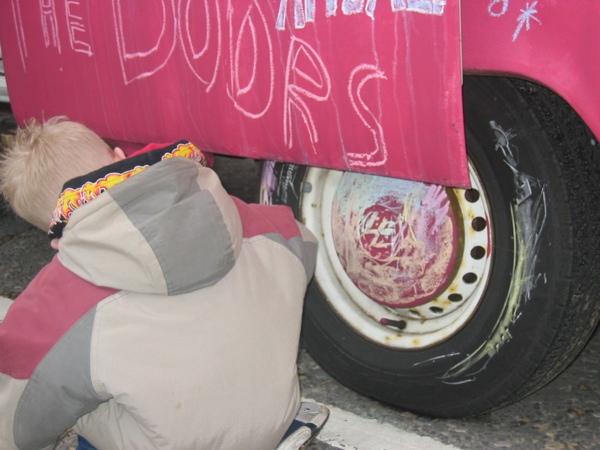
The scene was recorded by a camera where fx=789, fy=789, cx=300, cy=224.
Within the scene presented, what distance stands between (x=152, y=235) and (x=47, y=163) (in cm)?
44

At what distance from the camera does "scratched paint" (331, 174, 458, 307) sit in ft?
6.93

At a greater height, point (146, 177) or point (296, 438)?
point (146, 177)

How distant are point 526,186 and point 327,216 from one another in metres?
0.69

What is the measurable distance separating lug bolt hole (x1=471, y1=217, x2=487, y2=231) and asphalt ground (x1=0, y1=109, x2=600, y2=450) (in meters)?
0.60

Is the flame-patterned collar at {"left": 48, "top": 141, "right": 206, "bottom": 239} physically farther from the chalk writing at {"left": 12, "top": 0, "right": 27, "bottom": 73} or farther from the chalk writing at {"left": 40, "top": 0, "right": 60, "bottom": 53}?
the chalk writing at {"left": 12, "top": 0, "right": 27, "bottom": 73}

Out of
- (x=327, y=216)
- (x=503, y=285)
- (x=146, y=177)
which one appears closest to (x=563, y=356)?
(x=503, y=285)

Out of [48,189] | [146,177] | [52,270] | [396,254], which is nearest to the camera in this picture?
[146,177]

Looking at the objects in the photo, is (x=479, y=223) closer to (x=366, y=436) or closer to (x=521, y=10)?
(x=521, y=10)

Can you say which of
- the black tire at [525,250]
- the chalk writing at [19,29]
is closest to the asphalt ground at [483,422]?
the black tire at [525,250]

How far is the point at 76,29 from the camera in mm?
2412

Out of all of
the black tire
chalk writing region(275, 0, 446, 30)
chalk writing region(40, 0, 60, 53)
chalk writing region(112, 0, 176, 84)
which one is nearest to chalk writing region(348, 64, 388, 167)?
chalk writing region(275, 0, 446, 30)

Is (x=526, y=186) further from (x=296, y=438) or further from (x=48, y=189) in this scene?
(x=48, y=189)

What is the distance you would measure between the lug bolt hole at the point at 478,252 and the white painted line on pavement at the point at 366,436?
0.54 meters

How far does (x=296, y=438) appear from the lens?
6.13 feet
